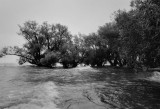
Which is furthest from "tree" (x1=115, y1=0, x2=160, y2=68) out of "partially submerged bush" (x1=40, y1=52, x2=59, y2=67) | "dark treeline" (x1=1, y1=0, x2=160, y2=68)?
"partially submerged bush" (x1=40, y1=52, x2=59, y2=67)

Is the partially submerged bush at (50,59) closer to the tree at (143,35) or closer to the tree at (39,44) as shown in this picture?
the tree at (39,44)

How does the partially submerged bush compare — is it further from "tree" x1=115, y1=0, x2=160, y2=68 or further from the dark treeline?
"tree" x1=115, y1=0, x2=160, y2=68

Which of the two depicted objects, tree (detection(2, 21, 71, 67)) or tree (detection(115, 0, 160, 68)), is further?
tree (detection(2, 21, 71, 67))

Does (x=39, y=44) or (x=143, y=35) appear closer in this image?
(x=143, y=35)

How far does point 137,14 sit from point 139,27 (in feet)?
4.88

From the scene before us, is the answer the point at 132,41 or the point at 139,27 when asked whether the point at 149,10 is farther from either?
the point at 132,41

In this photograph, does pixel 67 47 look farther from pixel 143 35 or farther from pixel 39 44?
pixel 143 35

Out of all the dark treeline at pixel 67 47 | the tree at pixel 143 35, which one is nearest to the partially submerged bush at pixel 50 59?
the dark treeline at pixel 67 47

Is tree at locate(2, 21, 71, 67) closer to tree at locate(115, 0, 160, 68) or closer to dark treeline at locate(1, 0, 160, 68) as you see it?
dark treeline at locate(1, 0, 160, 68)

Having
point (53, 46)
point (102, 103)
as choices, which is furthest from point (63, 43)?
point (102, 103)

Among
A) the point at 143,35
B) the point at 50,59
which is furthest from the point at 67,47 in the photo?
the point at 143,35

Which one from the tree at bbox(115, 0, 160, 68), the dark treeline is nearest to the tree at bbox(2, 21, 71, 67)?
the dark treeline

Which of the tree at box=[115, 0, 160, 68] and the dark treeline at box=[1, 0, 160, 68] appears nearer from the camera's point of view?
the tree at box=[115, 0, 160, 68]

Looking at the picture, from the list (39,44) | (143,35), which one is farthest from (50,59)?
(143,35)
